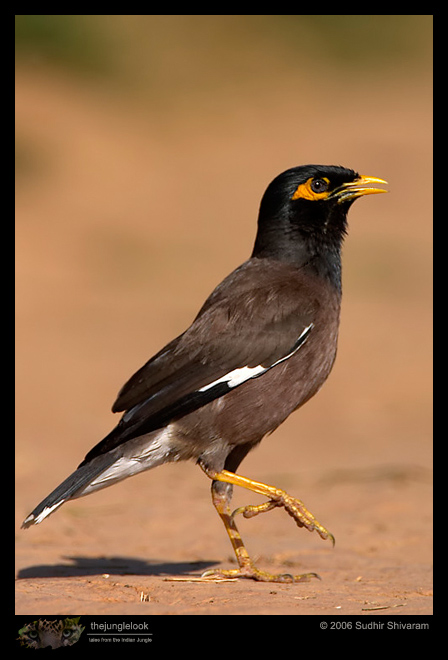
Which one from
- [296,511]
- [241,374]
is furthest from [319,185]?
[296,511]

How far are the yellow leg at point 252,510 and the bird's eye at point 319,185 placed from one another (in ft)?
6.54

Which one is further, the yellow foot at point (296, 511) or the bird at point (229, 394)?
the bird at point (229, 394)

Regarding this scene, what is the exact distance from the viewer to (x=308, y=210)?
6.67 m

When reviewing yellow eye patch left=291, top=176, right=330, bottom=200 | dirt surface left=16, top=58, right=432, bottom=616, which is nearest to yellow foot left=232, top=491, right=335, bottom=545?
dirt surface left=16, top=58, right=432, bottom=616

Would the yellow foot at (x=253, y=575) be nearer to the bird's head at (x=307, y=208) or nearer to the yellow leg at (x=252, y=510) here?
the yellow leg at (x=252, y=510)

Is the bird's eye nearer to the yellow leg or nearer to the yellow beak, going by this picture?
the yellow beak

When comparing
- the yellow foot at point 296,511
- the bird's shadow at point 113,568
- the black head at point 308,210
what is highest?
the black head at point 308,210

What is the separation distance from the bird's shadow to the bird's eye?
2671 millimetres

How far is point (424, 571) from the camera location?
666 centimetres

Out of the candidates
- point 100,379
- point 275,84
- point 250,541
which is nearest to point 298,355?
point 250,541

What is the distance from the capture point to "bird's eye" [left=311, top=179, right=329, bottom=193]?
6.66m

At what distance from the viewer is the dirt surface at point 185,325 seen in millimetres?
6566

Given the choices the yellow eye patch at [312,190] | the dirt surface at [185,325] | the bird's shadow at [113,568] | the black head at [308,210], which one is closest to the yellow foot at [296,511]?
the dirt surface at [185,325]

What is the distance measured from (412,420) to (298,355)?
6474 mm
